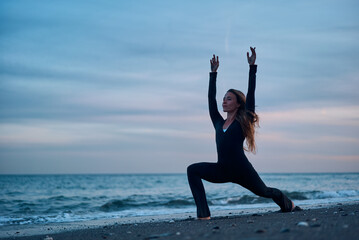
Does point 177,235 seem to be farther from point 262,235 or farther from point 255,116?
point 255,116

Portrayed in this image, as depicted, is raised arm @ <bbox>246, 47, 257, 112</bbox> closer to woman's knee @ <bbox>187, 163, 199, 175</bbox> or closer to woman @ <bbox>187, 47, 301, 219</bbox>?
woman @ <bbox>187, 47, 301, 219</bbox>

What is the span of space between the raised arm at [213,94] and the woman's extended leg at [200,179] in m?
0.73

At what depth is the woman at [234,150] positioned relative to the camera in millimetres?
5754

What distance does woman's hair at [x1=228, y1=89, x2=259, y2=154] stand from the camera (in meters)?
5.70

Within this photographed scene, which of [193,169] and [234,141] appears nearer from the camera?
[234,141]

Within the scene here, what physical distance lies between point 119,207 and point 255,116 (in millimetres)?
9294

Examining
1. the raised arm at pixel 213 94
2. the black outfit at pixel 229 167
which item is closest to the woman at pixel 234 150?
the black outfit at pixel 229 167

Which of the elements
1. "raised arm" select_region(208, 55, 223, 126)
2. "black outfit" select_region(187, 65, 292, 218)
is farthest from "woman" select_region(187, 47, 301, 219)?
"raised arm" select_region(208, 55, 223, 126)

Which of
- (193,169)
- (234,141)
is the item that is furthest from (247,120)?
(193,169)

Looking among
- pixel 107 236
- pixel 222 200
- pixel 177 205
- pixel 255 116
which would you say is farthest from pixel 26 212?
pixel 255 116

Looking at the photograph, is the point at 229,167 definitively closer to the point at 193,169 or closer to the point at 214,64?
the point at 193,169

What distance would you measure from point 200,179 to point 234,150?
0.68 m

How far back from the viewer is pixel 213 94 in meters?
6.20

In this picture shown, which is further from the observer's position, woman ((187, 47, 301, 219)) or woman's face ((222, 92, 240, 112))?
woman's face ((222, 92, 240, 112))
